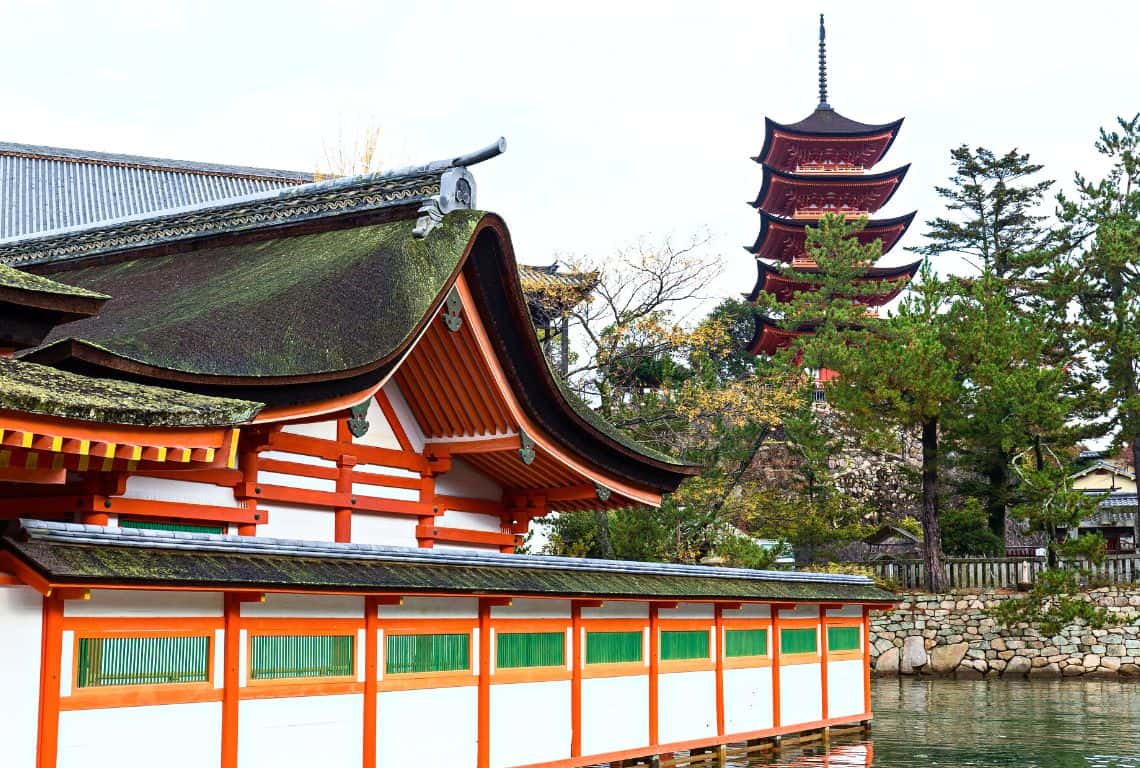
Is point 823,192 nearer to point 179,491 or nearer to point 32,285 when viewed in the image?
point 179,491

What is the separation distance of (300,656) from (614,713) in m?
4.65

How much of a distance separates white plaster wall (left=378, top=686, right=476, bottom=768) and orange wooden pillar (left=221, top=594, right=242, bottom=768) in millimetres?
1225

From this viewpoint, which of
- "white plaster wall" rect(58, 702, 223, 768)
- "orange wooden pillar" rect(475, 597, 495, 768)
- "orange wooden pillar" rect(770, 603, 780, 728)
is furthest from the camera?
"orange wooden pillar" rect(770, 603, 780, 728)

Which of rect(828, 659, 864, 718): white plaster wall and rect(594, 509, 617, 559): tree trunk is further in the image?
rect(594, 509, 617, 559): tree trunk

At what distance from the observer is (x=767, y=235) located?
183 ft

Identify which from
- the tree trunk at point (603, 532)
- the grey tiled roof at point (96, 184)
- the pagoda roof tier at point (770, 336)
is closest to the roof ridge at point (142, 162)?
the grey tiled roof at point (96, 184)

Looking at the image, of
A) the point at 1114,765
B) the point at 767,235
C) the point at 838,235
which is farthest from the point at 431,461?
the point at 767,235

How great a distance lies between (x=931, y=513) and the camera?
38.3 meters

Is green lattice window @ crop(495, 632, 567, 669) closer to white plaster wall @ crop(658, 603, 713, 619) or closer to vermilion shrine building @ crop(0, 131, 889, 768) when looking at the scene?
vermilion shrine building @ crop(0, 131, 889, 768)

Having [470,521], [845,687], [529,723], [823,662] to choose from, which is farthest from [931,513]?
[529,723]

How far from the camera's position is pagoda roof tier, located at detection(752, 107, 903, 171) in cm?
Answer: 5684

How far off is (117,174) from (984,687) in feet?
81.9

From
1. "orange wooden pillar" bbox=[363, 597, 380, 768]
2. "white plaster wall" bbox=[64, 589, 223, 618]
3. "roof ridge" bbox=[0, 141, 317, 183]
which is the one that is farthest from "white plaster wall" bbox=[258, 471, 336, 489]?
"roof ridge" bbox=[0, 141, 317, 183]

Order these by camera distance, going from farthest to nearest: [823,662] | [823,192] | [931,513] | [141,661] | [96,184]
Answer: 1. [823,192]
2. [931,513]
3. [96,184]
4. [823,662]
5. [141,661]
